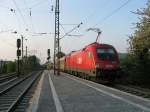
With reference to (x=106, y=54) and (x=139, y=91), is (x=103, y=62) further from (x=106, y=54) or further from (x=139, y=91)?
(x=139, y=91)

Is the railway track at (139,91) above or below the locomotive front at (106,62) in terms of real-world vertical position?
below

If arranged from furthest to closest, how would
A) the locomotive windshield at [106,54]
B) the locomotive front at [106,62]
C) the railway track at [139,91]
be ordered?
1. the locomotive windshield at [106,54]
2. the locomotive front at [106,62]
3. the railway track at [139,91]

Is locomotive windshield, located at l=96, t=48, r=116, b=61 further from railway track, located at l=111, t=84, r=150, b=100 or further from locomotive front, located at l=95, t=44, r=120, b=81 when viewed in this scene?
railway track, located at l=111, t=84, r=150, b=100

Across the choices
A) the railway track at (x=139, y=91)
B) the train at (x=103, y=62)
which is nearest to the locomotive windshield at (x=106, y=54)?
the train at (x=103, y=62)

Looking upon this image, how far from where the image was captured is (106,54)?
32312mm

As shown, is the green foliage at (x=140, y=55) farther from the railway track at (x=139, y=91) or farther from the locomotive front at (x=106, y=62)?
the railway track at (x=139, y=91)

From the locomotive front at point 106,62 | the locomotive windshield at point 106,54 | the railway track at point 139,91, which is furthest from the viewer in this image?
the locomotive windshield at point 106,54

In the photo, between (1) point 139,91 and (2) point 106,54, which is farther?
(2) point 106,54

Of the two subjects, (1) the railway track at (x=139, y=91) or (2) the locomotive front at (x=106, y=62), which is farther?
(2) the locomotive front at (x=106, y=62)

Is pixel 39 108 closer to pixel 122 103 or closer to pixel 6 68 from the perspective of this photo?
pixel 122 103

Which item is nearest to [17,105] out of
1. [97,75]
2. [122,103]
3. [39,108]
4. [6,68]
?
[39,108]

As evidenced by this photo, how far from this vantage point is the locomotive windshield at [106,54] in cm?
3203

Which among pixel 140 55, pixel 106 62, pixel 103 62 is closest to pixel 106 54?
pixel 106 62

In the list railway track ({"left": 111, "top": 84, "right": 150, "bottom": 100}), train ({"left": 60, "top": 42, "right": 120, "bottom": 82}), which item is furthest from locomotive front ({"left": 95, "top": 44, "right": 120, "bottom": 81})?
railway track ({"left": 111, "top": 84, "right": 150, "bottom": 100})
